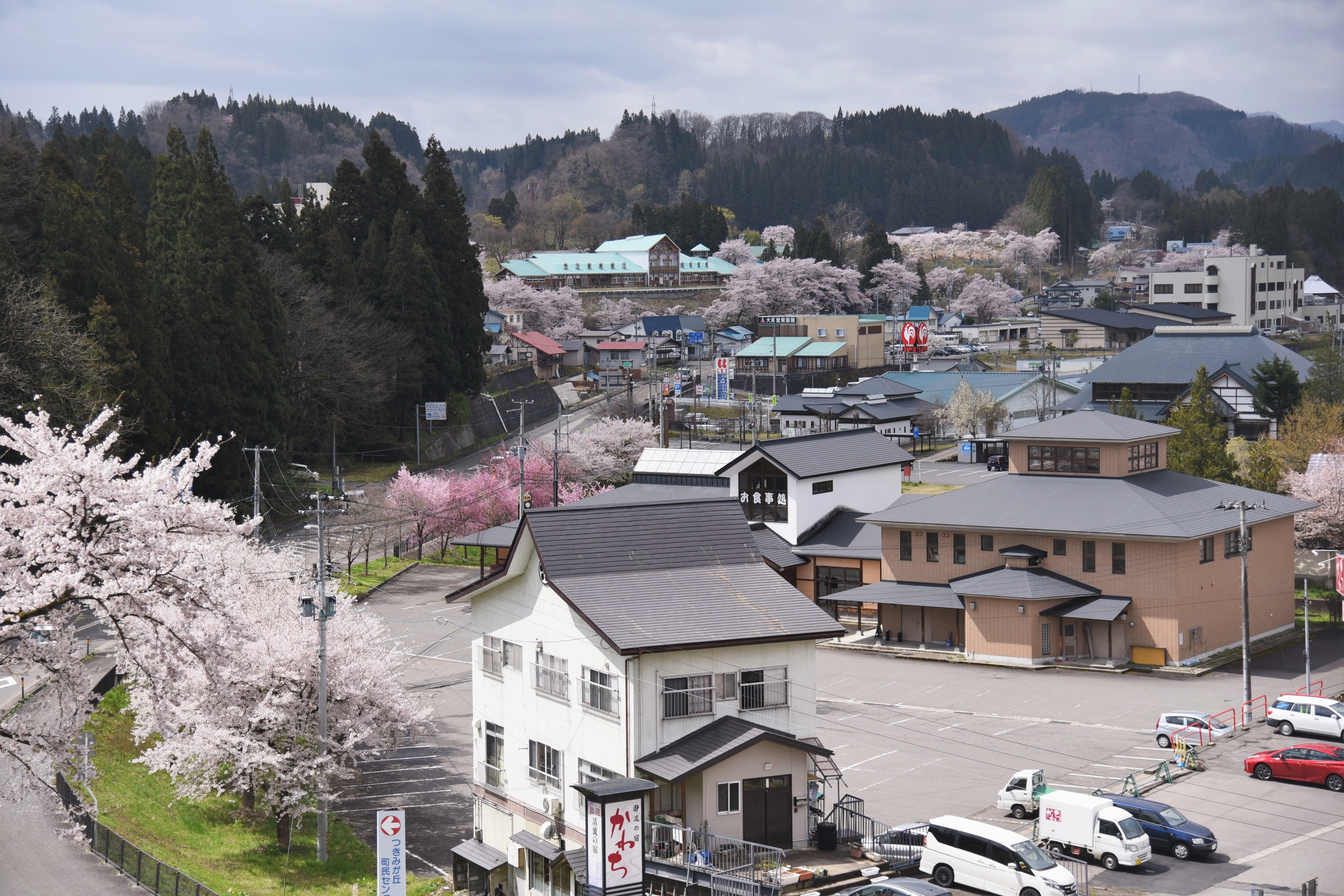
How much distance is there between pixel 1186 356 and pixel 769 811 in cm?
6185

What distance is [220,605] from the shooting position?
588 inches

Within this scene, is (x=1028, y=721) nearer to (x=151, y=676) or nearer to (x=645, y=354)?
(x=151, y=676)

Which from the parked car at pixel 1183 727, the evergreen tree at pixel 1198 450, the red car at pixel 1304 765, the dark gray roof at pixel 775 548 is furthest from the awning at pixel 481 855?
the evergreen tree at pixel 1198 450

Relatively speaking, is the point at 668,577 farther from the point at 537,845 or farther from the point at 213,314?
the point at 213,314

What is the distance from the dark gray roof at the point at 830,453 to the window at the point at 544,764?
23480mm

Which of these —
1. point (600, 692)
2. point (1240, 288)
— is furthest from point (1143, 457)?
point (1240, 288)

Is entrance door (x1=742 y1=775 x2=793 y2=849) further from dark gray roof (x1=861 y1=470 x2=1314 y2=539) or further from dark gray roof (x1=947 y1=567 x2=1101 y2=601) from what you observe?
dark gray roof (x1=861 y1=470 x2=1314 y2=539)

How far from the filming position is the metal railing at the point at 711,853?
19.2 metres

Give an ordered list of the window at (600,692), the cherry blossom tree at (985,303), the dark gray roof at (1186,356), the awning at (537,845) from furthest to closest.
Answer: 1. the cherry blossom tree at (985,303)
2. the dark gray roof at (1186,356)
3. the awning at (537,845)
4. the window at (600,692)

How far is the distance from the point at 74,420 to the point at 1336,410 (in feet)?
162

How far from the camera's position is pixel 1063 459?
4181 centimetres

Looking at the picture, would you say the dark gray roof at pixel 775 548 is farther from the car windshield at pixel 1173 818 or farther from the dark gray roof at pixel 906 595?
the car windshield at pixel 1173 818

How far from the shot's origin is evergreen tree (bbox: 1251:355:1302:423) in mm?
66562

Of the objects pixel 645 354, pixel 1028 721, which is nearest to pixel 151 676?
pixel 1028 721
